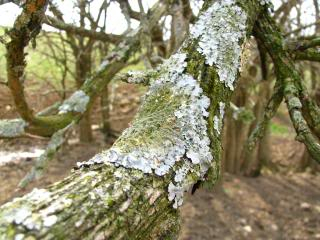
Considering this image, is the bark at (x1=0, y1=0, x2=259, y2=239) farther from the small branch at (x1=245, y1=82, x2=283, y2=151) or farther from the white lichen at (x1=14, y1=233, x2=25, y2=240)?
the small branch at (x1=245, y1=82, x2=283, y2=151)

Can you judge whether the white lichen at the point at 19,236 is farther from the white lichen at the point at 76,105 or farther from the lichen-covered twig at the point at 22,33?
the white lichen at the point at 76,105

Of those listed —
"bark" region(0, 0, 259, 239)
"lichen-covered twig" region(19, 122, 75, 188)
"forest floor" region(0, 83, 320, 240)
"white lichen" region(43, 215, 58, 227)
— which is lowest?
"forest floor" region(0, 83, 320, 240)

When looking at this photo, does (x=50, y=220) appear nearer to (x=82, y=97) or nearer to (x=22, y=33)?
(x=22, y=33)

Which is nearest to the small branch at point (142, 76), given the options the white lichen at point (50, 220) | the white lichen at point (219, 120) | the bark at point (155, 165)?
the bark at point (155, 165)

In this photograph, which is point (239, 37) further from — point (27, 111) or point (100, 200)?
point (27, 111)

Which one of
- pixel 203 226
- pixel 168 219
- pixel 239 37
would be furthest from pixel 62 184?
pixel 203 226

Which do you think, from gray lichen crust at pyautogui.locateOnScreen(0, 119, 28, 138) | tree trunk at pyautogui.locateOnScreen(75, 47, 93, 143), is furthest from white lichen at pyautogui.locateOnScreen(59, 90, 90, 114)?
tree trunk at pyautogui.locateOnScreen(75, 47, 93, 143)
